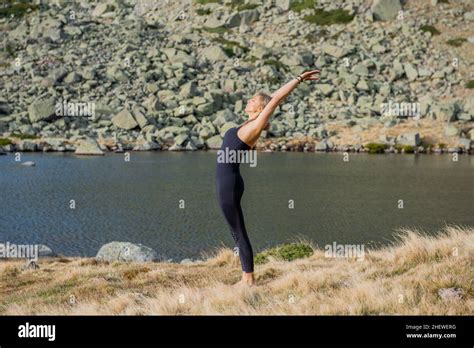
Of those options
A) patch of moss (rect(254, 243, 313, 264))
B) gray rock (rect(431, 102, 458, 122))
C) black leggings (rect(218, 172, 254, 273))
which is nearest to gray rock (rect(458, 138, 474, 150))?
gray rock (rect(431, 102, 458, 122))

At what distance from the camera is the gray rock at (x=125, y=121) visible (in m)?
75.9

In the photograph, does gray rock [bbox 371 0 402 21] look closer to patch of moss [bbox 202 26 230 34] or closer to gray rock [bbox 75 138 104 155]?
patch of moss [bbox 202 26 230 34]

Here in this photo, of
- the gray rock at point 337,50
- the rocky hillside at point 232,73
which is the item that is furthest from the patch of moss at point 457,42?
the gray rock at point 337,50

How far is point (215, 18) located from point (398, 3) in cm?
4043

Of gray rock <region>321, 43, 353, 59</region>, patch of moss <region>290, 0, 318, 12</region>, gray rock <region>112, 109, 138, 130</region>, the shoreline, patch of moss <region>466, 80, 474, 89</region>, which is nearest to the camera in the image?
the shoreline

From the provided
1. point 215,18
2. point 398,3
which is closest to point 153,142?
point 215,18

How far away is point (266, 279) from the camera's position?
11992mm

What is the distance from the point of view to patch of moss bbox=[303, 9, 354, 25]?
117500 mm

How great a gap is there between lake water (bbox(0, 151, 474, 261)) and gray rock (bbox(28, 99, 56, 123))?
17.9 meters

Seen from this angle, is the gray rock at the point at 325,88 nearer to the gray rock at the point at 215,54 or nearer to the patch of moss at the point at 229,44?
the gray rock at the point at 215,54

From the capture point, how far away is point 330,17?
11950 centimetres

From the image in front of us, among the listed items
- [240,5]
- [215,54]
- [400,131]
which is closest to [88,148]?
[215,54]

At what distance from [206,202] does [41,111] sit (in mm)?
49823
